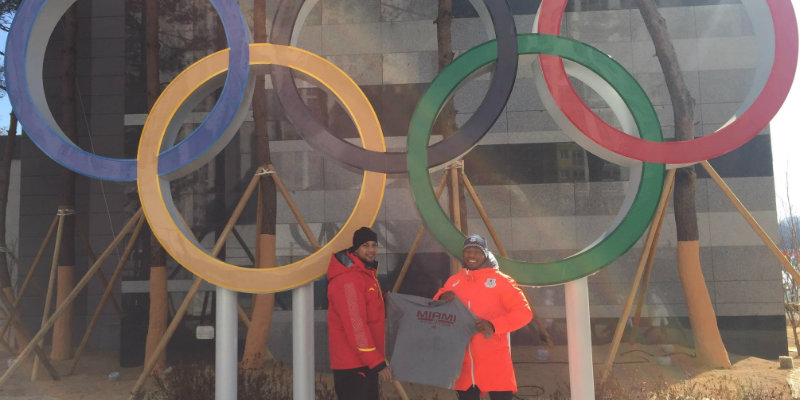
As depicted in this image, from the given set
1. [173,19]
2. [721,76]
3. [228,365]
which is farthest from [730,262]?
[173,19]

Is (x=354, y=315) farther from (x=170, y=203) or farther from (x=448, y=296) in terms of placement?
(x=170, y=203)

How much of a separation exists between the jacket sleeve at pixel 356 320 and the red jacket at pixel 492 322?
0.65m

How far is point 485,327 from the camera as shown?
3.86m

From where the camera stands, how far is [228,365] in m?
4.87

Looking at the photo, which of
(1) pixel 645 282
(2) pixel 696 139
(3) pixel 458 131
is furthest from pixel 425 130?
(1) pixel 645 282

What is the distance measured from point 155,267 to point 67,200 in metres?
1.69

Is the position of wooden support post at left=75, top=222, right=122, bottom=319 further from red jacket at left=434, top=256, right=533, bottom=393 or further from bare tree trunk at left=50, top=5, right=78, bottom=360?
red jacket at left=434, top=256, right=533, bottom=393

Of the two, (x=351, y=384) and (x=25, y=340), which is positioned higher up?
(x=351, y=384)

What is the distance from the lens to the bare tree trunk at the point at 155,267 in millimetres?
7184

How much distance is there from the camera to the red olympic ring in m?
4.70

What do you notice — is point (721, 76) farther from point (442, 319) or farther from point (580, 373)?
point (442, 319)

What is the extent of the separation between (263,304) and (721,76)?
676cm

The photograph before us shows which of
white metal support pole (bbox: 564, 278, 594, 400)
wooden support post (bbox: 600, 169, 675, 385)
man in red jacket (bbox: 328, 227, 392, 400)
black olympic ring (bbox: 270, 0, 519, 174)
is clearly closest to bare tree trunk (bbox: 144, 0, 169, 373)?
black olympic ring (bbox: 270, 0, 519, 174)

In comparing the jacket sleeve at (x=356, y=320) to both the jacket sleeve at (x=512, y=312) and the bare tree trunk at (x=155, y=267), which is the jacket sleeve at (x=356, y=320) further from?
the bare tree trunk at (x=155, y=267)
